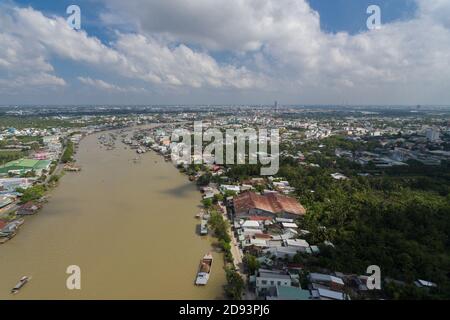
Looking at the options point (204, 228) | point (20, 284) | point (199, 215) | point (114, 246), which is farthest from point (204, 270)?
point (20, 284)

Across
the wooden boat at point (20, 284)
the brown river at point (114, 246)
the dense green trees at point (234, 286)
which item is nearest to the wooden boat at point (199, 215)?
the brown river at point (114, 246)

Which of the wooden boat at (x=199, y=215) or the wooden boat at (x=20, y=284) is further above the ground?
the wooden boat at (x=199, y=215)

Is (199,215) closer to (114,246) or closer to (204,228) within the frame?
(204,228)

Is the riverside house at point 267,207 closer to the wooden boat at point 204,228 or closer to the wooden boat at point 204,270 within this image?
the wooden boat at point 204,228

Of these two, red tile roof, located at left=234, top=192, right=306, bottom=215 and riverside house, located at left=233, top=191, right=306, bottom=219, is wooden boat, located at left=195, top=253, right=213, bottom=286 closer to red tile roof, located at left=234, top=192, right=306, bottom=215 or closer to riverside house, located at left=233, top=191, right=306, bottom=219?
riverside house, located at left=233, top=191, right=306, bottom=219

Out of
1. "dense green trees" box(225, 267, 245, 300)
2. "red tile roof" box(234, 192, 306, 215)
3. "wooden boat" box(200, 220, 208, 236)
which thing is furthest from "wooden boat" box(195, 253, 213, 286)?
"red tile roof" box(234, 192, 306, 215)
